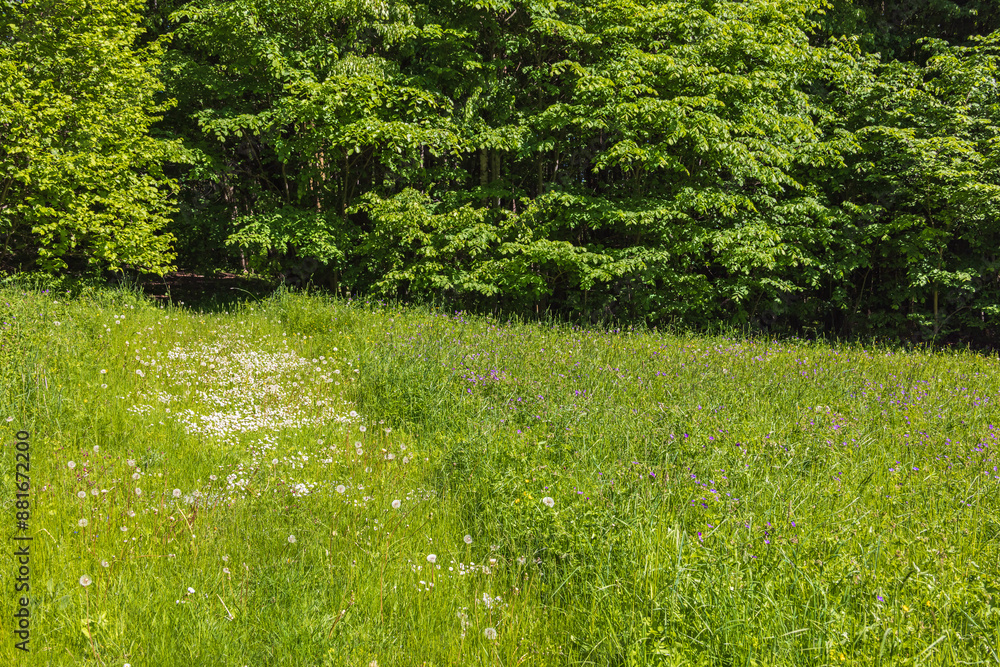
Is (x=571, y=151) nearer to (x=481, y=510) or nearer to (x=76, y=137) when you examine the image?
(x=76, y=137)

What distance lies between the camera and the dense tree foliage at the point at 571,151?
35.3 ft

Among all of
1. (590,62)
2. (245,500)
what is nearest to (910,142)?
(590,62)

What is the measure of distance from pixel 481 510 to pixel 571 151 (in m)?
10.8

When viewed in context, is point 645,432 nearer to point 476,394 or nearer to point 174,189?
point 476,394

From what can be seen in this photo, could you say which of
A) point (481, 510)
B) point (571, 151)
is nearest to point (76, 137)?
point (571, 151)

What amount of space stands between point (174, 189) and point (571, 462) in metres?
10.3

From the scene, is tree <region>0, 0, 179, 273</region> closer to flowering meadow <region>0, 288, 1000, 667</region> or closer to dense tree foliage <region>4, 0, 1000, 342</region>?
dense tree foliage <region>4, 0, 1000, 342</region>

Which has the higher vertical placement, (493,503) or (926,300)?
(926,300)

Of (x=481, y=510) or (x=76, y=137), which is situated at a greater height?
(x=76, y=137)

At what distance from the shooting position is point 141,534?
336cm

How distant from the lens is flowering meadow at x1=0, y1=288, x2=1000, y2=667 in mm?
2631

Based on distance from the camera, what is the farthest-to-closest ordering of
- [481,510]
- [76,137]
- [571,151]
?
[571,151] → [76,137] → [481,510]

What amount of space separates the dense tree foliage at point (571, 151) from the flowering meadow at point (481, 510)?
4960mm

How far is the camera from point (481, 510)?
394 cm
